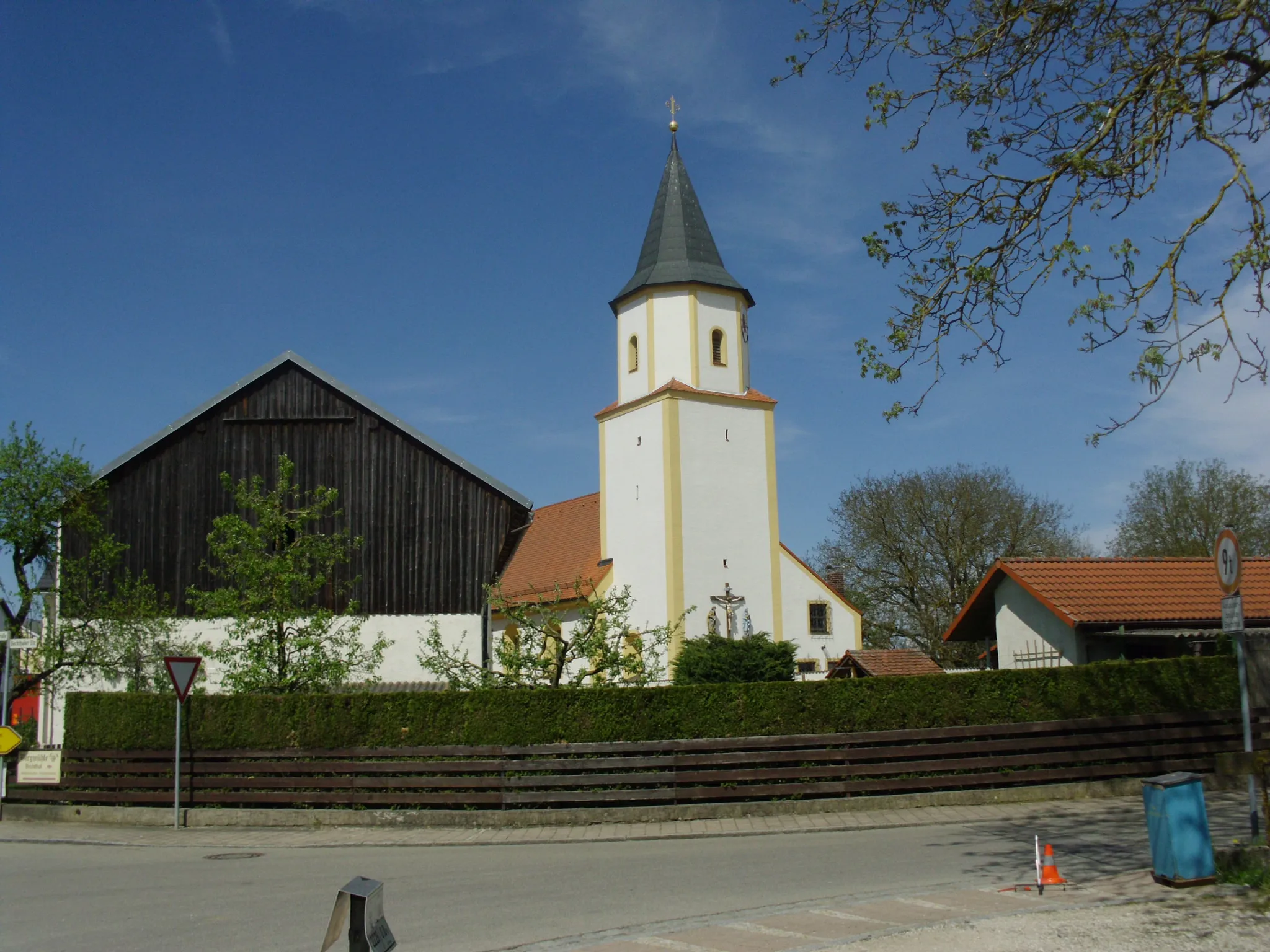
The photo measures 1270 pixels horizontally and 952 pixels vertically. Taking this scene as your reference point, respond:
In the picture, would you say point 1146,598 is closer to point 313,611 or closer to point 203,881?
point 313,611

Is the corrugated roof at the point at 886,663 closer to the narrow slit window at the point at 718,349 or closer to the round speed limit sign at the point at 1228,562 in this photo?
the narrow slit window at the point at 718,349

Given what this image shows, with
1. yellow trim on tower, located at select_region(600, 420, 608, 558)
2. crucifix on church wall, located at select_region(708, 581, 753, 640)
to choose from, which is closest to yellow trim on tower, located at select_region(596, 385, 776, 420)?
yellow trim on tower, located at select_region(600, 420, 608, 558)

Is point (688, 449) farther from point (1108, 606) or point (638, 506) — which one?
point (1108, 606)

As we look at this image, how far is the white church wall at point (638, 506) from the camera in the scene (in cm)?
3712

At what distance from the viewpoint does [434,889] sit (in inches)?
415

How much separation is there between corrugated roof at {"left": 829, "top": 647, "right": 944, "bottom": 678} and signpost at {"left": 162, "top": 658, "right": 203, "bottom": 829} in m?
19.4

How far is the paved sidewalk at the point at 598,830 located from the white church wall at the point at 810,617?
23.4m

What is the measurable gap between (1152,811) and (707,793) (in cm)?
713

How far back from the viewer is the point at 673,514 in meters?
36.9

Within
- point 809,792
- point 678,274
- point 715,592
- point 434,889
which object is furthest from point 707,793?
point 678,274

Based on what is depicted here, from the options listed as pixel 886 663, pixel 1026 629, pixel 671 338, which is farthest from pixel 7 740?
pixel 671 338

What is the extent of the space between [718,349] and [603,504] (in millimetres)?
6631

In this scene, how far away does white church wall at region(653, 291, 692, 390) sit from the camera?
128 ft

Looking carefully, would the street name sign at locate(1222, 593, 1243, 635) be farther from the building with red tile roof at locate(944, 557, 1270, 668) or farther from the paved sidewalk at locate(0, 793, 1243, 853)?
the building with red tile roof at locate(944, 557, 1270, 668)
